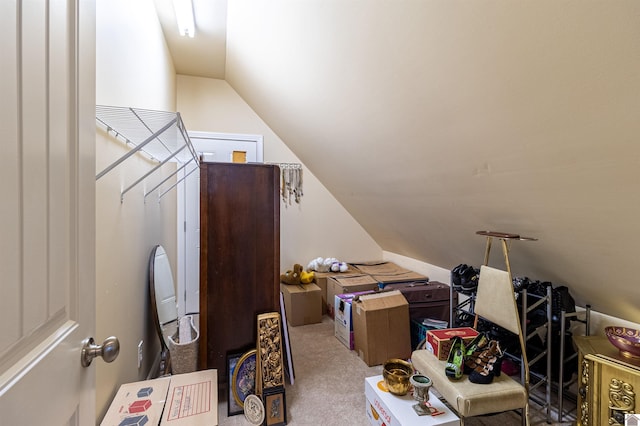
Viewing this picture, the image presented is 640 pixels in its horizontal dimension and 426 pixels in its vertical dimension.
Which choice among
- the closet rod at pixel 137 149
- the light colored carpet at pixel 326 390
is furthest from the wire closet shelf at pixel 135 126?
the light colored carpet at pixel 326 390

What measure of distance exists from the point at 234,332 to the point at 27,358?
158 centimetres

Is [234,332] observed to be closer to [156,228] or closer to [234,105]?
[156,228]

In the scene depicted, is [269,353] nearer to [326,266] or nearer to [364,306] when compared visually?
[364,306]

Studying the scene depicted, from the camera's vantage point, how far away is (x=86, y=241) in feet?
2.41

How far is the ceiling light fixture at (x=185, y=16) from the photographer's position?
2.08m

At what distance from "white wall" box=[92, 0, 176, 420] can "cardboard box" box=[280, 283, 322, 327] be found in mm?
1262

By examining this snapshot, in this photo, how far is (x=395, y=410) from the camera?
1.55 metres

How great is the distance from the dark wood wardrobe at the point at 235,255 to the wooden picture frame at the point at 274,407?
1.12 feet

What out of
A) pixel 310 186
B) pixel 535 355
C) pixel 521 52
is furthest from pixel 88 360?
pixel 310 186

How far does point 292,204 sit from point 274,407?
7.93ft

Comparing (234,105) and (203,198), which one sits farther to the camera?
(234,105)

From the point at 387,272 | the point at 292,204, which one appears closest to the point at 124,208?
the point at 292,204

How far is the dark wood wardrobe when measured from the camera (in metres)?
1.93

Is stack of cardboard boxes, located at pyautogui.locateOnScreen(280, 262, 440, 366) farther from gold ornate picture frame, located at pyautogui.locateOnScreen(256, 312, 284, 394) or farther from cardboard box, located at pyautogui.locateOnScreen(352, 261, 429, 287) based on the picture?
gold ornate picture frame, located at pyautogui.locateOnScreen(256, 312, 284, 394)
